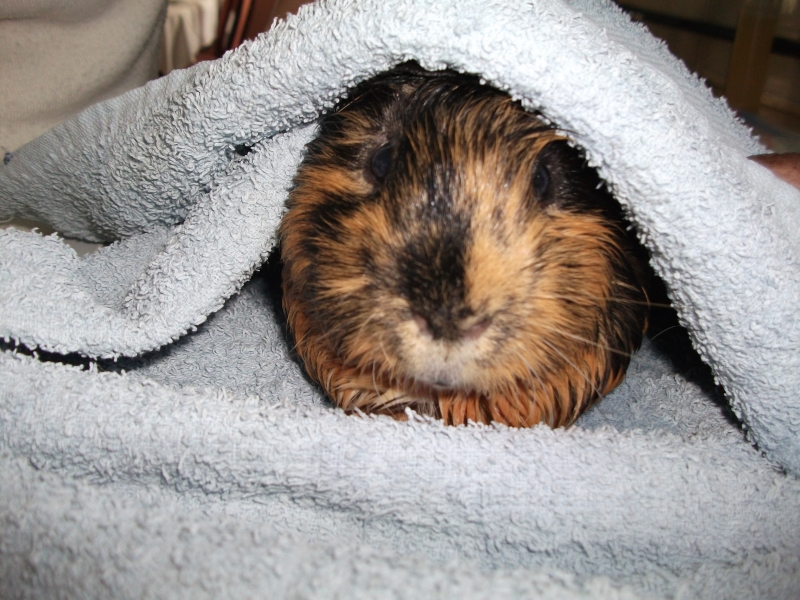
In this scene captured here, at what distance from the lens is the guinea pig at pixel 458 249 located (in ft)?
2.17

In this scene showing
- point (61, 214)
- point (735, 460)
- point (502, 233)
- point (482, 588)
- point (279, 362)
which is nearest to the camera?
point (482, 588)

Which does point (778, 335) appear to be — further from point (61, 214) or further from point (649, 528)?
point (61, 214)

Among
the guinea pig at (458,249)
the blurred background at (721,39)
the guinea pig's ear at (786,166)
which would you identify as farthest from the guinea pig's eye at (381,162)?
the blurred background at (721,39)

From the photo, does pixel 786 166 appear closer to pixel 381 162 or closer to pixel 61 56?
pixel 381 162

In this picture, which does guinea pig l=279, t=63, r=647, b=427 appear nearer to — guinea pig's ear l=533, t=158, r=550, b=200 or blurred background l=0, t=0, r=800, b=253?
guinea pig's ear l=533, t=158, r=550, b=200

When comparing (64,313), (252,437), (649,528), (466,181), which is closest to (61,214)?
(64,313)

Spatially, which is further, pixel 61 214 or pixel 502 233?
pixel 61 214

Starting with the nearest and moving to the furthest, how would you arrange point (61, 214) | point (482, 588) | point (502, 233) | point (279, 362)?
1. point (482, 588)
2. point (502, 233)
3. point (279, 362)
4. point (61, 214)

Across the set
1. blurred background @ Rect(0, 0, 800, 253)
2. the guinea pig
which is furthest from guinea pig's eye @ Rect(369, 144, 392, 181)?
blurred background @ Rect(0, 0, 800, 253)

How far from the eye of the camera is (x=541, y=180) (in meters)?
0.77

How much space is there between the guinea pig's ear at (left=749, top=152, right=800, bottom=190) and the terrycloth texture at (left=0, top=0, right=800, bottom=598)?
0.56 ft

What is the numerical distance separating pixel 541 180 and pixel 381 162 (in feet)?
0.71

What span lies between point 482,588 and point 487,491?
0.13 metres

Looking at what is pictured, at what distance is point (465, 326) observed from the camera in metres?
0.64
